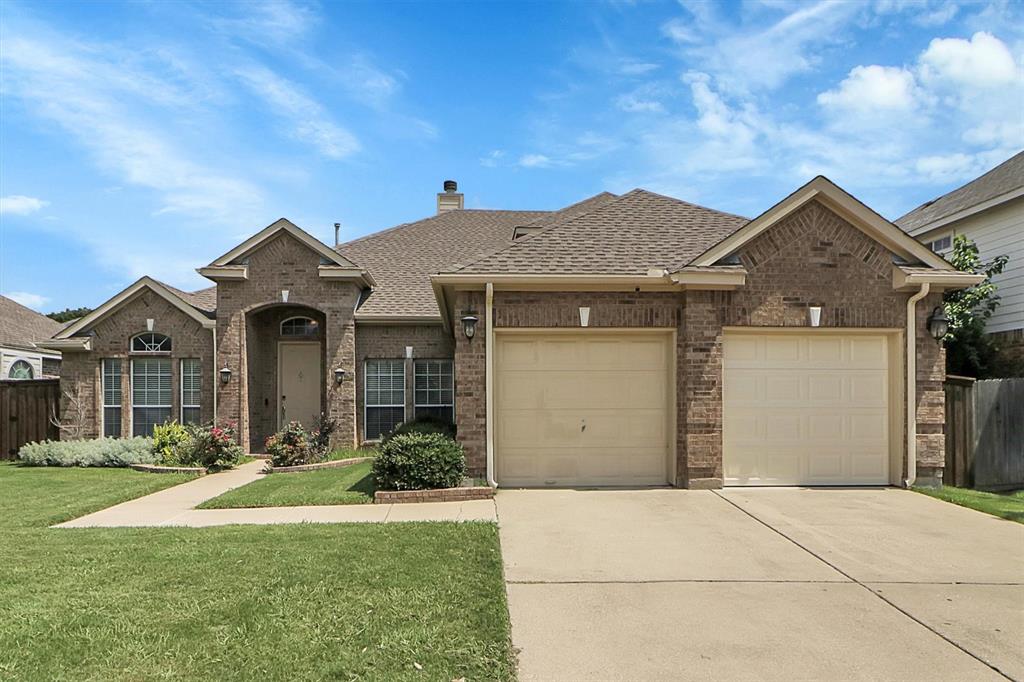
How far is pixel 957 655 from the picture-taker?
3.87 m

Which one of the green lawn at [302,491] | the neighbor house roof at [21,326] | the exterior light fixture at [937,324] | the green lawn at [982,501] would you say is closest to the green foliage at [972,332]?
the green lawn at [982,501]

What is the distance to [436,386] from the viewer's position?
14.5m

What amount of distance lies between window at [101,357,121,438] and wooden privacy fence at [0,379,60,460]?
1150 mm

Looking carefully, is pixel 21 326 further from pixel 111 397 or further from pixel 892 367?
pixel 892 367

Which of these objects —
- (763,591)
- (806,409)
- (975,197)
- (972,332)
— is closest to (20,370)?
(806,409)

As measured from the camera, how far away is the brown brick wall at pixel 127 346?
563 inches

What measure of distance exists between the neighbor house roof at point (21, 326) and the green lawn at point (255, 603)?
18.6 m

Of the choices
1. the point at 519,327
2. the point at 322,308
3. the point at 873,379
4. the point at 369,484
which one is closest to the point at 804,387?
the point at 873,379

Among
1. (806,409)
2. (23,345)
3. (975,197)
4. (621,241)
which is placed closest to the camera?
(806,409)

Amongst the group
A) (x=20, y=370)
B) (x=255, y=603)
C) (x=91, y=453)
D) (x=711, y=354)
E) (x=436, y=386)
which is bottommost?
(x=91, y=453)

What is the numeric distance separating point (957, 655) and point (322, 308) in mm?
12891

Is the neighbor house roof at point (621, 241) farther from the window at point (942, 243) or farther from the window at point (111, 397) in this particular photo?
the window at point (111, 397)

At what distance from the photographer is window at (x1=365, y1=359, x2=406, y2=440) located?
47.2 feet

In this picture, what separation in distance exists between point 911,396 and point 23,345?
26.5 metres
